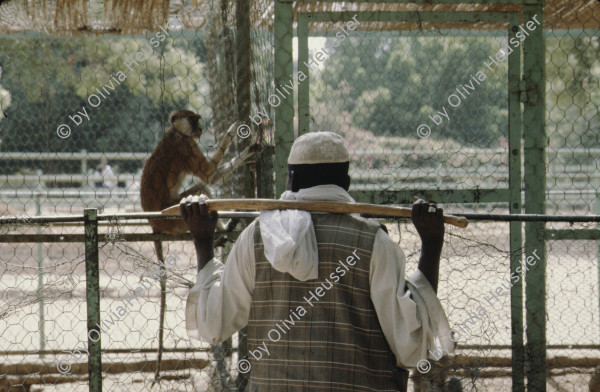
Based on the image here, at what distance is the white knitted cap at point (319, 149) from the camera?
1825 mm

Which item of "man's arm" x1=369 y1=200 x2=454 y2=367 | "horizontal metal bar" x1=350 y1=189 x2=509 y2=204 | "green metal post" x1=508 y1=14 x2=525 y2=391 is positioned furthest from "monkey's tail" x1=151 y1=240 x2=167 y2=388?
"green metal post" x1=508 y1=14 x2=525 y2=391

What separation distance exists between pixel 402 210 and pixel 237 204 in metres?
0.53

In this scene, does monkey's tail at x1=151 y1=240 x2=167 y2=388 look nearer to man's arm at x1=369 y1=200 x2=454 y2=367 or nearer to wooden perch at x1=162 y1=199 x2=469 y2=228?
wooden perch at x1=162 y1=199 x2=469 y2=228

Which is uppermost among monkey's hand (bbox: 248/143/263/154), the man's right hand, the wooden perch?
monkey's hand (bbox: 248/143/263/154)

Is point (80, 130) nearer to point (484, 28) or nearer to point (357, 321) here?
point (484, 28)

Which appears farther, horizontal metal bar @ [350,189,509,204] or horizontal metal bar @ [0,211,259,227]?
horizontal metal bar @ [350,189,509,204]

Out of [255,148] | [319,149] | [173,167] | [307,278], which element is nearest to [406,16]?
[255,148]

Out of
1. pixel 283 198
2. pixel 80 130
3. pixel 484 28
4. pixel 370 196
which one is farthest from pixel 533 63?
pixel 80 130

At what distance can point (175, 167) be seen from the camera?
18.3 feet

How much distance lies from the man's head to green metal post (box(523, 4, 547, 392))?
1.73 meters

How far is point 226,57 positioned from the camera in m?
4.10

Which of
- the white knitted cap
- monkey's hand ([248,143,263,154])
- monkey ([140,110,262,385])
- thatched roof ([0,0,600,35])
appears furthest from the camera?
monkey ([140,110,262,385])

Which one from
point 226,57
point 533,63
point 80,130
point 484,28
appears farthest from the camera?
point 80,130

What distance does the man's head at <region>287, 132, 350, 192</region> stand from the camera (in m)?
1.83
